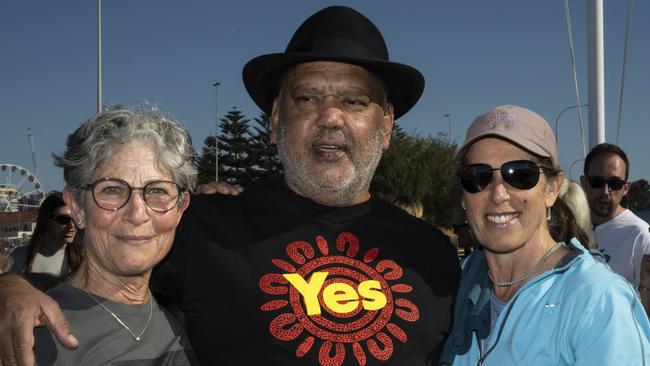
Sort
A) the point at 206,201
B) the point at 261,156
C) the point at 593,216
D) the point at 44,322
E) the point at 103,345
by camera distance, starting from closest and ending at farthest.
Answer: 1. the point at 44,322
2. the point at 103,345
3. the point at 206,201
4. the point at 593,216
5. the point at 261,156

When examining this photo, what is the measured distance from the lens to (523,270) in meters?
2.83

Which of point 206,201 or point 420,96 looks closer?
point 206,201

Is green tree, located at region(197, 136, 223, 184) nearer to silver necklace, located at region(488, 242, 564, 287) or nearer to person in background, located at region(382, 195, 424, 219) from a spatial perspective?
person in background, located at region(382, 195, 424, 219)

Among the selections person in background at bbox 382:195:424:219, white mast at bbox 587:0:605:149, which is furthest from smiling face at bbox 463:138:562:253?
white mast at bbox 587:0:605:149

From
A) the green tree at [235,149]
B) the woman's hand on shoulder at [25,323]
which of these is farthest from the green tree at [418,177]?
the woman's hand on shoulder at [25,323]

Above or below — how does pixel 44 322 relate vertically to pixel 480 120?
below

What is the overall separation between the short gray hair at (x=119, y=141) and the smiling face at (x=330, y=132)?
2.68 feet

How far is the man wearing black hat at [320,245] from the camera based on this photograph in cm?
287

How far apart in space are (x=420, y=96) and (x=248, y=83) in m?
1.10

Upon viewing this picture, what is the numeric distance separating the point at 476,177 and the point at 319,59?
1114 millimetres

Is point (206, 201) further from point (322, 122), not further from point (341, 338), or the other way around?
point (341, 338)

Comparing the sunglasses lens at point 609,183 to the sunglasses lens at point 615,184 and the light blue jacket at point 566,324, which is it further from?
the light blue jacket at point 566,324

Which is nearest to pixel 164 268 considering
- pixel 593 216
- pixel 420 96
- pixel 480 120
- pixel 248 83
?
pixel 248 83

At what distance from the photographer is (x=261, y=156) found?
61.2 metres
